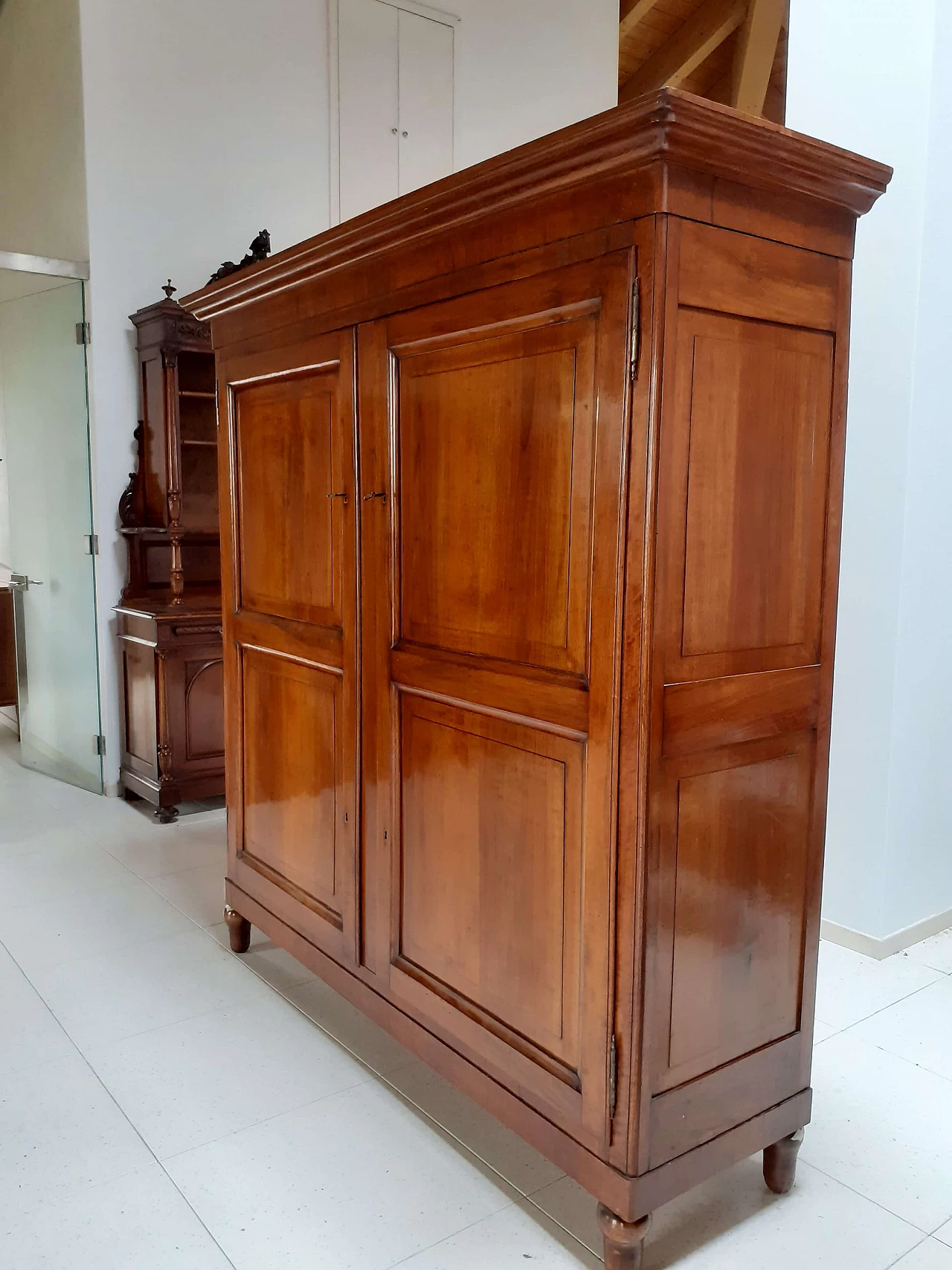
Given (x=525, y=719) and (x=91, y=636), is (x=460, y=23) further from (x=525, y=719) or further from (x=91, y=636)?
(x=525, y=719)

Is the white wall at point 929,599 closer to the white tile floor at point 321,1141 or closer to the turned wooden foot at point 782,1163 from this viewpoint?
A: the white tile floor at point 321,1141

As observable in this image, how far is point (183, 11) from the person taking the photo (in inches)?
163

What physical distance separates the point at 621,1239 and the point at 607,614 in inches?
38.1

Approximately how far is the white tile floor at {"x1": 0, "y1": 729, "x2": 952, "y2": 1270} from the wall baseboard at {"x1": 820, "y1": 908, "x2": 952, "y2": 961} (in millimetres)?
31

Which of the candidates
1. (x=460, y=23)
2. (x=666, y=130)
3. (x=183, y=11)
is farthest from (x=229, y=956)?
(x=460, y=23)

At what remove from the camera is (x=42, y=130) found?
4.37 metres

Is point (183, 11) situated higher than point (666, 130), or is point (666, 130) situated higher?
point (183, 11)

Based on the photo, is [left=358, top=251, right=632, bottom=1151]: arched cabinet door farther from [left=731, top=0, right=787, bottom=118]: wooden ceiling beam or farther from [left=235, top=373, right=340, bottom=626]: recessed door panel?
[left=731, top=0, right=787, bottom=118]: wooden ceiling beam

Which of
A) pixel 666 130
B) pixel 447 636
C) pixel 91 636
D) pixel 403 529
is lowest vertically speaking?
pixel 91 636

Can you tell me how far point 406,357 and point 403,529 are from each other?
12.9 inches

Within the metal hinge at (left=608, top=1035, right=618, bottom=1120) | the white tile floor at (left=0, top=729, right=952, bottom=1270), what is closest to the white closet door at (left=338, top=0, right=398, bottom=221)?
the white tile floor at (left=0, top=729, right=952, bottom=1270)

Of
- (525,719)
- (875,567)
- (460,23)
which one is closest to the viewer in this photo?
(525,719)

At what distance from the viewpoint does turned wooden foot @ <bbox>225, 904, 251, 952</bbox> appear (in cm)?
274

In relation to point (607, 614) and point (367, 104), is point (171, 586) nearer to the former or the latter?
point (367, 104)
